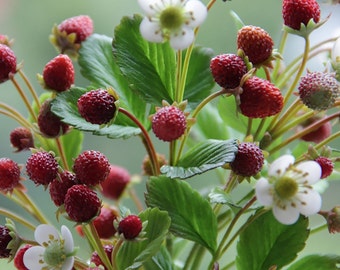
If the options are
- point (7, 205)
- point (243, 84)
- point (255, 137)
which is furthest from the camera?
point (7, 205)

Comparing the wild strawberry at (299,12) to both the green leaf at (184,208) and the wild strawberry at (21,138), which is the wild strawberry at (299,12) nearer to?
the green leaf at (184,208)

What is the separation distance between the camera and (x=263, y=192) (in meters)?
0.59

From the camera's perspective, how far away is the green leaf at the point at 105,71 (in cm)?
74

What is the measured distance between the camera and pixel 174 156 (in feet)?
2.30

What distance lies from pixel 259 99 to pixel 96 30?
0.77m

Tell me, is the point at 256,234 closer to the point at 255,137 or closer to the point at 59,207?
the point at 255,137

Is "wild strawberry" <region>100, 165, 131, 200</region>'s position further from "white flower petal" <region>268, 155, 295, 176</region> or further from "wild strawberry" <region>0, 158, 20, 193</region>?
"white flower petal" <region>268, 155, 295, 176</region>

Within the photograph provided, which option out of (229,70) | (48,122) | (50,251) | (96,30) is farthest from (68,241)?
(96,30)

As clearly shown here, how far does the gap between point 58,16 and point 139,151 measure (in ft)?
1.05

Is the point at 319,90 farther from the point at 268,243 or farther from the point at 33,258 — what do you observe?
the point at 33,258

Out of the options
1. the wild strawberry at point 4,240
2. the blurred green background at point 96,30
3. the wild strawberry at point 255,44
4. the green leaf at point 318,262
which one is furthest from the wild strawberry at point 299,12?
the blurred green background at point 96,30

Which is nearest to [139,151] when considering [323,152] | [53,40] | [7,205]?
[7,205]

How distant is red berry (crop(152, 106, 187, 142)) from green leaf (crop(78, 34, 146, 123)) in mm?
130

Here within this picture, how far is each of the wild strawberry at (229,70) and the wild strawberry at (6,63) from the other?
0.22 meters
